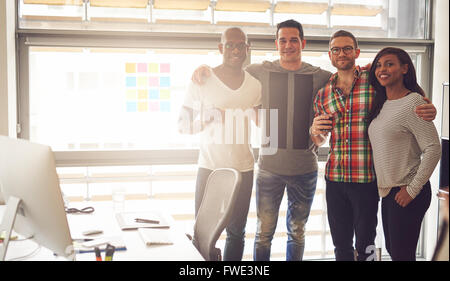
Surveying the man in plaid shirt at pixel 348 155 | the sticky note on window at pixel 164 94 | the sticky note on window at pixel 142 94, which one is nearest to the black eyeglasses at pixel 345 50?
the man in plaid shirt at pixel 348 155

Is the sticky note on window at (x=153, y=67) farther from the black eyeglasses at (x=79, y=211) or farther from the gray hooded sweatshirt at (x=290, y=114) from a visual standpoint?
the black eyeglasses at (x=79, y=211)

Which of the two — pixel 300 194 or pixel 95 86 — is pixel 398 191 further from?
pixel 95 86

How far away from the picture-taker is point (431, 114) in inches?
90.9

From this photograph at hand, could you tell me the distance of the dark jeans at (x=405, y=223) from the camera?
2.40 metres

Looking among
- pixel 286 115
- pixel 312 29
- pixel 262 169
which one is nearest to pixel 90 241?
pixel 262 169

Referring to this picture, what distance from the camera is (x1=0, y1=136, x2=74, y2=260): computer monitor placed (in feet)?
4.49

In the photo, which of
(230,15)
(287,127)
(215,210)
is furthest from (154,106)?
(215,210)

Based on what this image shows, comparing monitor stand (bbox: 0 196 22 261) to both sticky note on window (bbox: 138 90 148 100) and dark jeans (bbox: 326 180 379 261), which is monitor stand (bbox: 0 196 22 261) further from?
sticky note on window (bbox: 138 90 148 100)

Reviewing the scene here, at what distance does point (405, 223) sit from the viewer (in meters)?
2.41

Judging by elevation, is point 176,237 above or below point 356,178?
below

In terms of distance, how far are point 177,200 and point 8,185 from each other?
7.35ft

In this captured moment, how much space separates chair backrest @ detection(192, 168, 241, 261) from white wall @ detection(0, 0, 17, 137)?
170 cm

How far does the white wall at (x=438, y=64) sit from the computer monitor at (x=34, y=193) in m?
3.21

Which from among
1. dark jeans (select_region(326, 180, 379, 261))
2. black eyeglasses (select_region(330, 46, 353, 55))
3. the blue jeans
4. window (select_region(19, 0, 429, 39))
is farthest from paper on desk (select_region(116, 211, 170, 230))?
window (select_region(19, 0, 429, 39))
